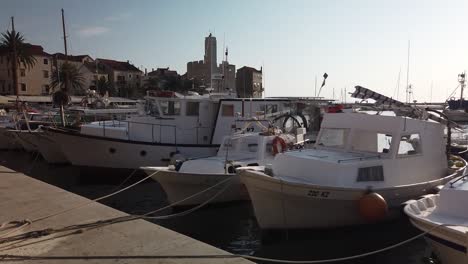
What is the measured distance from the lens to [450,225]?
7711mm

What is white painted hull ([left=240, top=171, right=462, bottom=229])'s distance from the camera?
1026 cm

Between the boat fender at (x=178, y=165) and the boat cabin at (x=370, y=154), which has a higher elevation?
the boat cabin at (x=370, y=154)

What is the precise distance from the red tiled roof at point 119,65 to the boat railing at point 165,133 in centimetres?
8174

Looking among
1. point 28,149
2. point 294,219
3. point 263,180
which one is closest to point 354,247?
point 294,219

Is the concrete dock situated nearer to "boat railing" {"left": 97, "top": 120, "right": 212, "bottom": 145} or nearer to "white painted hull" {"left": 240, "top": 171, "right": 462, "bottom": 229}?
"white painted hull" {"left": 240, "top": 171, "right": 462, "bottom": 229}

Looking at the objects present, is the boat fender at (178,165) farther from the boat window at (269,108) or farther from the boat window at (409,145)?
the boat window at (269,108)

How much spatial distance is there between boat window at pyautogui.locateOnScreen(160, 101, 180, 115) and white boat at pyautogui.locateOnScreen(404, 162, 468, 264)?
42.7ft

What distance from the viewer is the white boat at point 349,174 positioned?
1042cm

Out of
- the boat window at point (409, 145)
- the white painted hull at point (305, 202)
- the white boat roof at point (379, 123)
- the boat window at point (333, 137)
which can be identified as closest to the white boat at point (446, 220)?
the white painted hull at point (305, 202)

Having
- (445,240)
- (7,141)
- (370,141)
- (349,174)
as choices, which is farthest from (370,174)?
(7,141)

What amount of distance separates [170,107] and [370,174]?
38.2 feet

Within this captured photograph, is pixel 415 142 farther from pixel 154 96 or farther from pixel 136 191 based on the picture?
pixel 154 96

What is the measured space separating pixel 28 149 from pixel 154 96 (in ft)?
47.6

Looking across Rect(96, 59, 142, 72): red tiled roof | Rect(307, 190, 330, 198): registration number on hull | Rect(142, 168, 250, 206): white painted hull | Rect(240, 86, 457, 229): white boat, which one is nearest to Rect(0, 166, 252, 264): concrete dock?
Rect(240, 86, 457, 229): white boat
